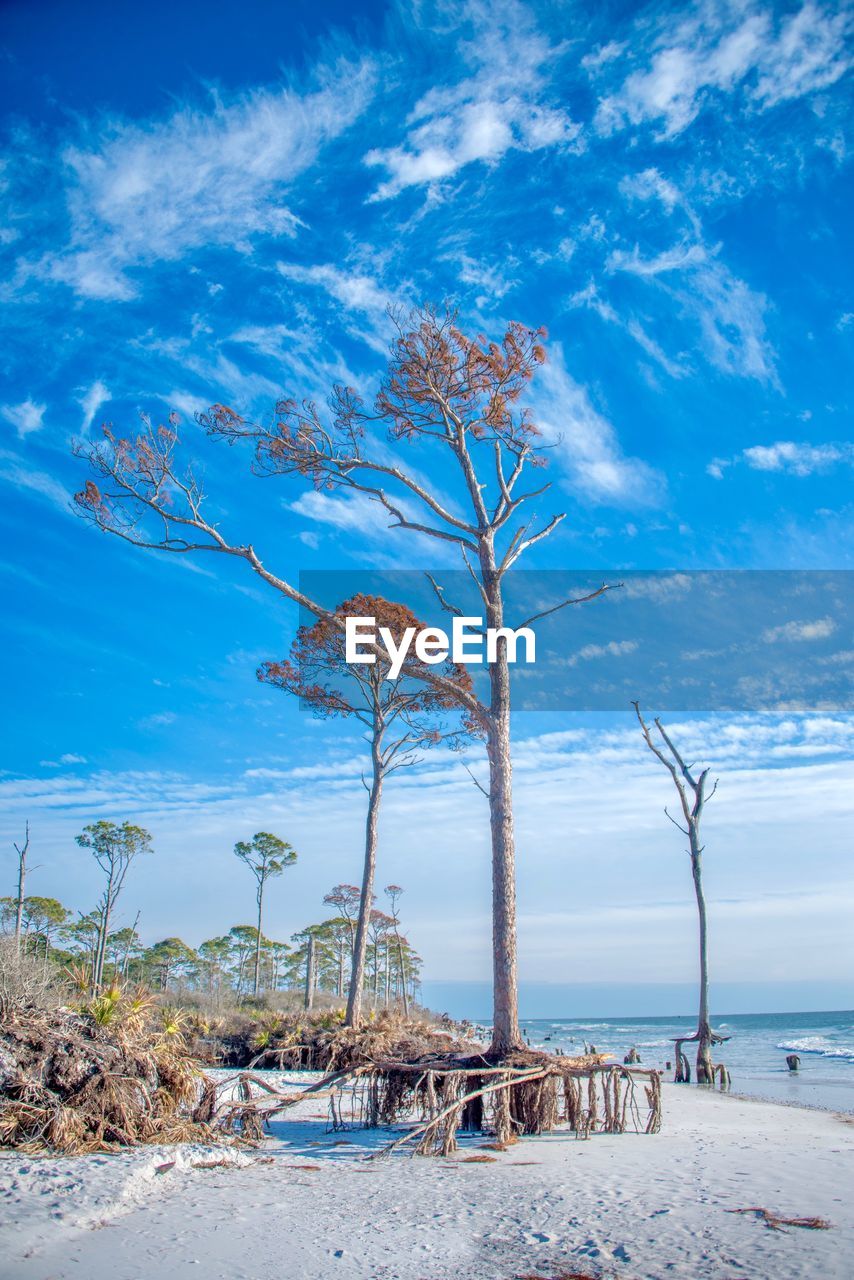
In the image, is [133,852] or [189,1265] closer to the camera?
[189,1265]

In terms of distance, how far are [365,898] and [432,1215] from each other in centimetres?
1388

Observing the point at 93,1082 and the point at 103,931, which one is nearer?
the point at 93,1082

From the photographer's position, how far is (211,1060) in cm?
1723

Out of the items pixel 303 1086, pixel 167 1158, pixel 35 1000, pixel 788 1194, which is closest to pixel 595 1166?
pixel 788 1194

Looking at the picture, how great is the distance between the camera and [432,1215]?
5.46 meters

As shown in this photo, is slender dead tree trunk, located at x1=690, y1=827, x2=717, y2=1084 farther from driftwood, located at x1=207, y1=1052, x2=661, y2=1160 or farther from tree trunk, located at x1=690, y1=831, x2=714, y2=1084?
driftwood, located at x1=207, y1=1052, x2=661, y2=1160

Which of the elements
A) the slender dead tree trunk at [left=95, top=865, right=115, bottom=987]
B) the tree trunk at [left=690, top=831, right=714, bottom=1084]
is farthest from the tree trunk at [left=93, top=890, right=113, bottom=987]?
the tree trunk at [left=690, top=831, right=714, bottom=1084]

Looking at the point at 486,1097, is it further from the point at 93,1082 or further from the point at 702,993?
the point at 702,993

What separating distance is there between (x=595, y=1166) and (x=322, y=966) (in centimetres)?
5388

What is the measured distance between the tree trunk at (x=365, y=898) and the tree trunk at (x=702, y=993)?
7767mm

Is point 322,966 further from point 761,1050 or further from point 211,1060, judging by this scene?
point 211,1060

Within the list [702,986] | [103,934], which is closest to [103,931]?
[103,934]

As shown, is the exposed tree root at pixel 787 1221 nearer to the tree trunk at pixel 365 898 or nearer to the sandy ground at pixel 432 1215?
the sandy ground at pixel 432 1215

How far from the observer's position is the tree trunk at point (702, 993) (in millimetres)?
18047
